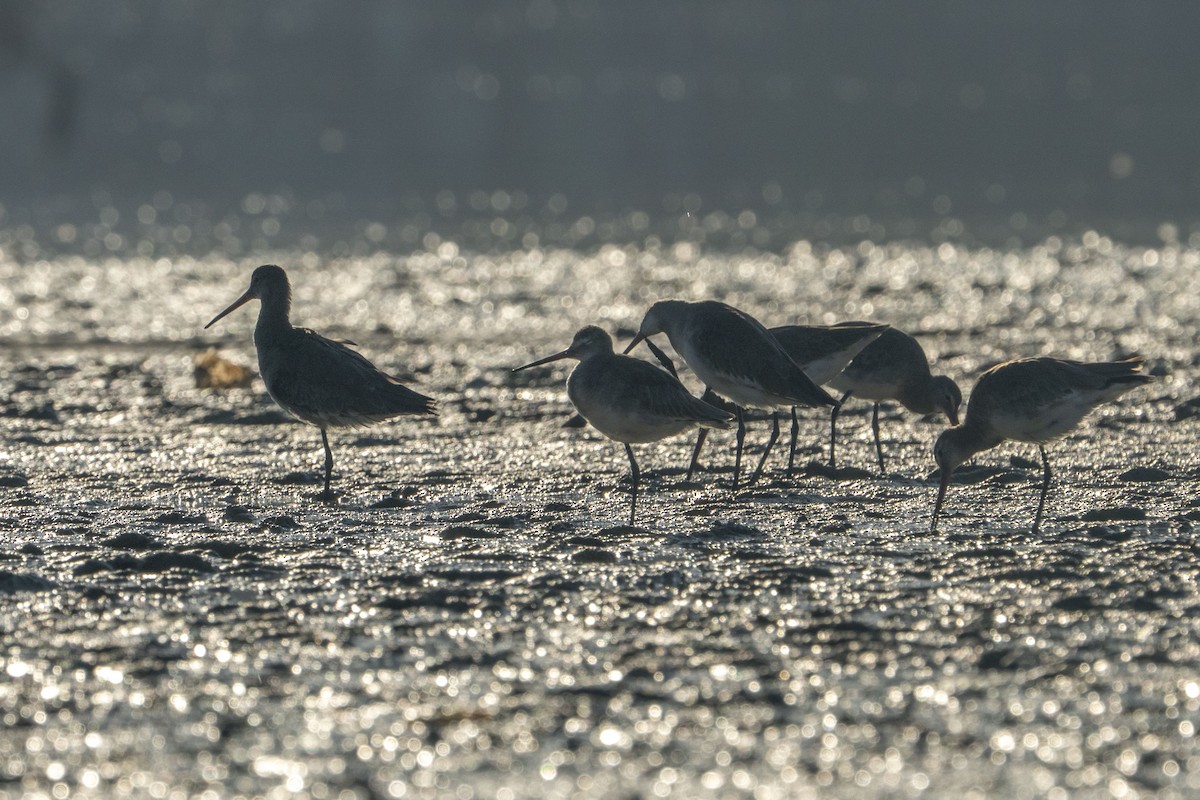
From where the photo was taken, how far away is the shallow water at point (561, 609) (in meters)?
4.31

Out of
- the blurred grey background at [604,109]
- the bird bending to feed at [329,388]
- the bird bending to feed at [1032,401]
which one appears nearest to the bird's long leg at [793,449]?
the bird bending to feed at [1032,401]

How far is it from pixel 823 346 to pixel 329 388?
266cm

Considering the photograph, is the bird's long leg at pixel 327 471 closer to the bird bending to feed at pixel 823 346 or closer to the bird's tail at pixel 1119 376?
the bird bending to feed at pixel 823 346

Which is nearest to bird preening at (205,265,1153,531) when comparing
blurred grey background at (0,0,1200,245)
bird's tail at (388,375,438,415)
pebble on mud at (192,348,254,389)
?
bird's tail at (388,375,438,415)

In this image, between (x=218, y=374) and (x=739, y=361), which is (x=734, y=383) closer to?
(x=739, y=361)

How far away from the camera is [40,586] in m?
5.96

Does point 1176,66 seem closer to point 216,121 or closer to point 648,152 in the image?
point 648,152

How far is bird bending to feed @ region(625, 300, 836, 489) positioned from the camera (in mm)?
8180

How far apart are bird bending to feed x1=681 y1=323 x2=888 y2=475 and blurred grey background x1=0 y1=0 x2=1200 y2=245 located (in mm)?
12447

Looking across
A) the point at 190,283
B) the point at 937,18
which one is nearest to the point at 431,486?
the point at 190,283

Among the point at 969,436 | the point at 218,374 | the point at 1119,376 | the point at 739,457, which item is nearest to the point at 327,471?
the point at 739,457

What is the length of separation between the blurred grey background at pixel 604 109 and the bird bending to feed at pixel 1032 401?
13.8 metres

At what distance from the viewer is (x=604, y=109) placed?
110ft

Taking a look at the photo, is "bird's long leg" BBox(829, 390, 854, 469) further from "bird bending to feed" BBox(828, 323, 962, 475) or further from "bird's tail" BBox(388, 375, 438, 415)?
"bird's tail" BBox(388, 375, 438, 415)
